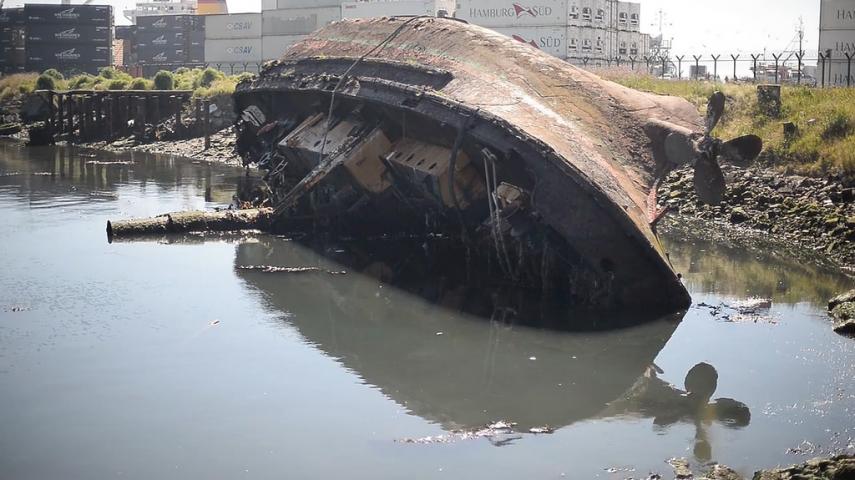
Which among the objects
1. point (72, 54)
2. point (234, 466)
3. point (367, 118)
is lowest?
point (234, 466)

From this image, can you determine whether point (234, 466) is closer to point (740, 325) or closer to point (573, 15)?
point (740, 325)

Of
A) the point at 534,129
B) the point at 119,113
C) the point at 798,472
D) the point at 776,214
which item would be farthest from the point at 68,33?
the point at 798,472

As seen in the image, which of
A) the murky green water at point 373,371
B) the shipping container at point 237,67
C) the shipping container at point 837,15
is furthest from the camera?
the shipping container at point 237,67

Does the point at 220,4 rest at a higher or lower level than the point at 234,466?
higher

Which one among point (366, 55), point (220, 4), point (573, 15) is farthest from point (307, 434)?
point (220, 4)

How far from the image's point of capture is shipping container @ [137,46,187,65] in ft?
223

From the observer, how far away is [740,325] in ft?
41.3

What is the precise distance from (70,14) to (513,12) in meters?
26.3

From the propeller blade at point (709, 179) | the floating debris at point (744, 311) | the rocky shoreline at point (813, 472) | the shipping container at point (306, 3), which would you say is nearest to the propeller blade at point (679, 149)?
the propeller blade at point (709, 179)

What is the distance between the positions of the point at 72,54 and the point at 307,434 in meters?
56.4

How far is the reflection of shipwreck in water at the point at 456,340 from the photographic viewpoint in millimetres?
10000

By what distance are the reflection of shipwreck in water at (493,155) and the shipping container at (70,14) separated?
44.6 metres

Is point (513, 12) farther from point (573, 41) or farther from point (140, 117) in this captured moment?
point (140, 117)

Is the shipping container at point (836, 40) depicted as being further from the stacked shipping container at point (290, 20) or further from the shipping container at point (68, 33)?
the shipping container at point (68, 33)
